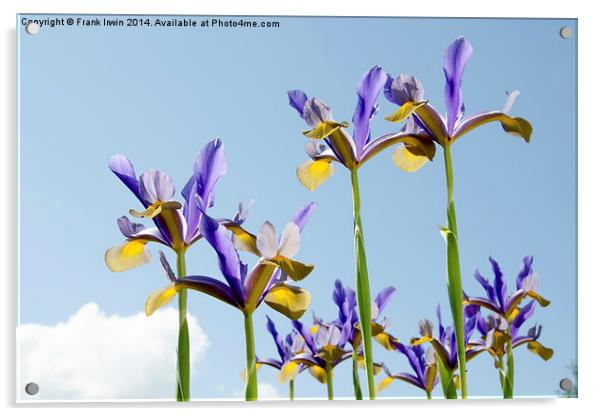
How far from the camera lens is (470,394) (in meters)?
2.47

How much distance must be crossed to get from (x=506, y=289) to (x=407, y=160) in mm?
489

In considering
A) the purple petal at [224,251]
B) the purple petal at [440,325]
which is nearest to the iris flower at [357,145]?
the purple petal at [440,325]

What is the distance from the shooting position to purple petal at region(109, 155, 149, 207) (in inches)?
93.7

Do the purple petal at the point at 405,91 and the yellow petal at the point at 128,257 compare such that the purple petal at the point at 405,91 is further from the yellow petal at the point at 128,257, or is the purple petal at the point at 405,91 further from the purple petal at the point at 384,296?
the yellow petal at the point at 128,257

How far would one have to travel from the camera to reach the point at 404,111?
243cm

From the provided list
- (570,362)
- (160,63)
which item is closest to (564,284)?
(570,362)

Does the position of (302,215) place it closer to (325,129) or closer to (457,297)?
(325,129)

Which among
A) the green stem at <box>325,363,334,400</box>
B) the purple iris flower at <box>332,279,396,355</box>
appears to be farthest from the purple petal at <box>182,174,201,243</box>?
the green stem at <box>325,363,334,400</box>

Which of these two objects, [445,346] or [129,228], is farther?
[445,346]

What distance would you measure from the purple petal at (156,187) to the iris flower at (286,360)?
1.61ft

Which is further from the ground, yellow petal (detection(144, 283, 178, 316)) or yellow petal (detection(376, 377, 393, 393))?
yellow petal (detection(144, 283, 178, 316))

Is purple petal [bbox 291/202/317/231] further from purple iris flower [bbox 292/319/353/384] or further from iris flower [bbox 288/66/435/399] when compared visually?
purple iris flower [bbox 292/319/353/384]

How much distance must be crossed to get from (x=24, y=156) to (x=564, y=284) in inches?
64.8

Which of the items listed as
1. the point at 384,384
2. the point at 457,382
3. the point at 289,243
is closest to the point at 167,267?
the point at 289,243
